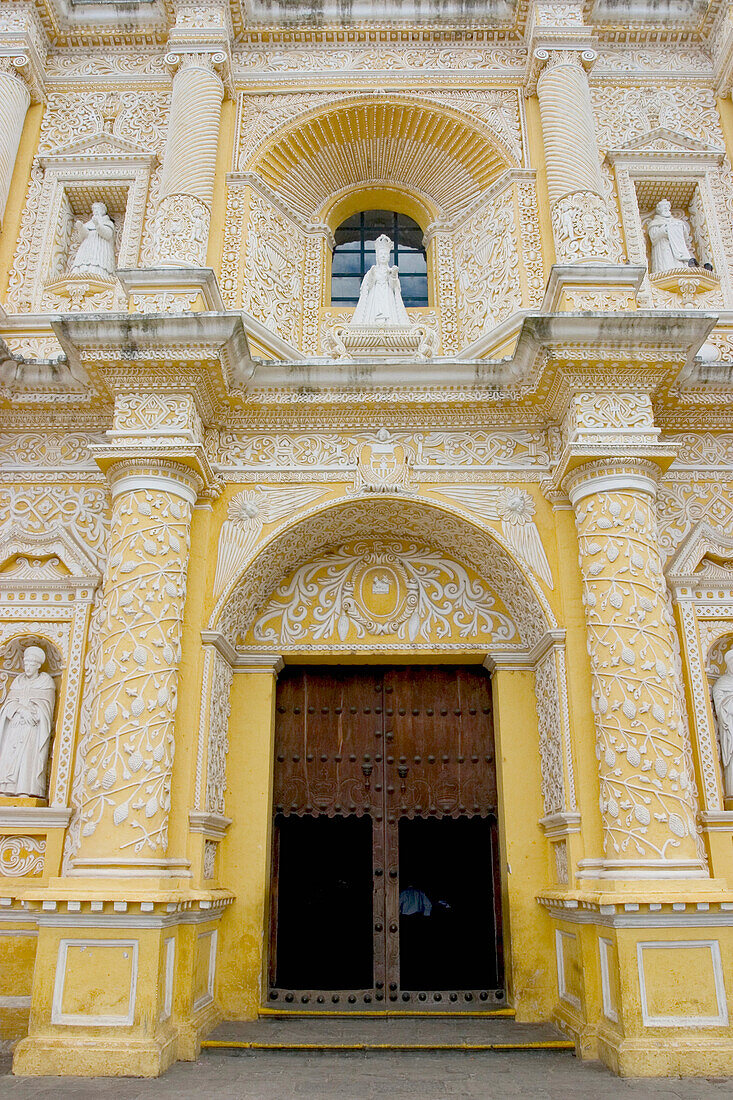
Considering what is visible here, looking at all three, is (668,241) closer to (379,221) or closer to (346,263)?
(379,221)

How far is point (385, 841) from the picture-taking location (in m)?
6.89

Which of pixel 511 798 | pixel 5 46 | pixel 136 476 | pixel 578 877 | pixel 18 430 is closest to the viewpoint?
pixel 578 877

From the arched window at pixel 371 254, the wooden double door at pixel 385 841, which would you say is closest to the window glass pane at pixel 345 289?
the arched window at pixel 371 254

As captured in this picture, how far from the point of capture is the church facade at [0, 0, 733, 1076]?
217 inches

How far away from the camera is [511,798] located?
21.9 feet

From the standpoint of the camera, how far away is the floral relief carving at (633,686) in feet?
17.7

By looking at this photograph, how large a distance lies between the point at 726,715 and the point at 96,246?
6827 millimetres

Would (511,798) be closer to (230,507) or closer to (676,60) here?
(230,507)

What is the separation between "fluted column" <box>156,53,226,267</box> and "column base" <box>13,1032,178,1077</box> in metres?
5.50

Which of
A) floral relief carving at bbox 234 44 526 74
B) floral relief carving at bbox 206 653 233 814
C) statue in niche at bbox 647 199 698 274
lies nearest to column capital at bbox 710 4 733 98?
statue in niche at bbox 647 199 698 274

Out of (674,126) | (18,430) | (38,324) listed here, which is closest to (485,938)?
(18,430)

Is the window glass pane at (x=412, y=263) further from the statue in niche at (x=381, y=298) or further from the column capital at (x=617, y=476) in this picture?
the column capital at (x=617, y=476)

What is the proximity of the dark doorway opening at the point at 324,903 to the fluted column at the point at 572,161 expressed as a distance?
198 inches

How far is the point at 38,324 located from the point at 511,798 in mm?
5677
